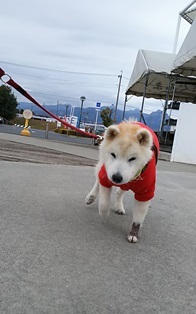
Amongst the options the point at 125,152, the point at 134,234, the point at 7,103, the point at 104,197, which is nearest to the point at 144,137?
the point at 125,152

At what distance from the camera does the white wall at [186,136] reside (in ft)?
37.2

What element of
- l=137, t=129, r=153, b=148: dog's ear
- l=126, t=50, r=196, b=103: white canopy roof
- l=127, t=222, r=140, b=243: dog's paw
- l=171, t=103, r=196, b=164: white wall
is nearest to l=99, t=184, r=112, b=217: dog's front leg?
l=127, t=222, r=140, b=243: dog's paw

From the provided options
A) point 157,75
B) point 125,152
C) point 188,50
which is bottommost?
point 125,152

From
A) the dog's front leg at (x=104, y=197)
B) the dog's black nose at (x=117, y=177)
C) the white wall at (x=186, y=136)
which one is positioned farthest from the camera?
the white wall at (x=186, y=136)

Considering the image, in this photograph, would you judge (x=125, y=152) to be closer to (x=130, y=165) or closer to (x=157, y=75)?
(x=130, y=165)

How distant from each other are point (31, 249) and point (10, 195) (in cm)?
172

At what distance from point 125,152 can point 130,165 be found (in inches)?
4.7

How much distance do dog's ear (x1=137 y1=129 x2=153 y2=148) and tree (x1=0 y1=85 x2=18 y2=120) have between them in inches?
2511

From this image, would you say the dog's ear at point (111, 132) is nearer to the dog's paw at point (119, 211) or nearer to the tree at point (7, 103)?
the dog's paw at point (119, 211)

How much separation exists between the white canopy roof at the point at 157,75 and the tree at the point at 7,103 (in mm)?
47963

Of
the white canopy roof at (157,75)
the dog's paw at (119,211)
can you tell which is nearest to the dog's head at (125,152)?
the dog's paw at (119,211)

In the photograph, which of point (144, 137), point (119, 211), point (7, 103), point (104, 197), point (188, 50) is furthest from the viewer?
point (7, 103)

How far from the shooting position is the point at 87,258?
2588 millimetres

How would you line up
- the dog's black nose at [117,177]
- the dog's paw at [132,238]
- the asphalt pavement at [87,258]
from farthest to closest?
the dog's paw at [132,238] → the dog's black nose at [117,177] → the asphalt pavement at [87,258]
